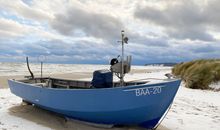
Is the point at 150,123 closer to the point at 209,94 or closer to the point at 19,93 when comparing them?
the point at 19,93

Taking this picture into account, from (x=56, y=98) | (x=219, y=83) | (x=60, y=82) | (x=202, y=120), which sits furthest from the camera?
(x=219, y=83)

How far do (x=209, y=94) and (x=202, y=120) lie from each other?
7236mm

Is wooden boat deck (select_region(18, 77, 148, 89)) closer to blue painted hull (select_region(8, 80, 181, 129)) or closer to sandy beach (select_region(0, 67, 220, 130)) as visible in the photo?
sandy beach (select_region(0, 67, 220, 130))

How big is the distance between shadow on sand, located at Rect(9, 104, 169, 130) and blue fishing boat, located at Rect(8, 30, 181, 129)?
0.25 meters

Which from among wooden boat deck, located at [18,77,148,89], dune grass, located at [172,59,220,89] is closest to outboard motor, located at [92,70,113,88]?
wooden boat deck, located at [18,77,148,89]

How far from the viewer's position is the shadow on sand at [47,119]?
9523 mm

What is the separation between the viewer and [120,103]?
27.9ft

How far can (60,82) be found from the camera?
535 inches

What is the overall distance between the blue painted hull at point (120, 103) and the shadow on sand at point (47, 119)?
270mm

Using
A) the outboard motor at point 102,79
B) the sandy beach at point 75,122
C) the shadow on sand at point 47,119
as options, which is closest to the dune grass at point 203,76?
the sandy beach at point 75,122

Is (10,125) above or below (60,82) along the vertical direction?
below

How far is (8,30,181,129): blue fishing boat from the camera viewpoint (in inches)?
332

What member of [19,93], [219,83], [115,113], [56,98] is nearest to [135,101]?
[115,113]

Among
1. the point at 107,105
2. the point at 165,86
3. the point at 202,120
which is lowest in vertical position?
the point at 202,120
